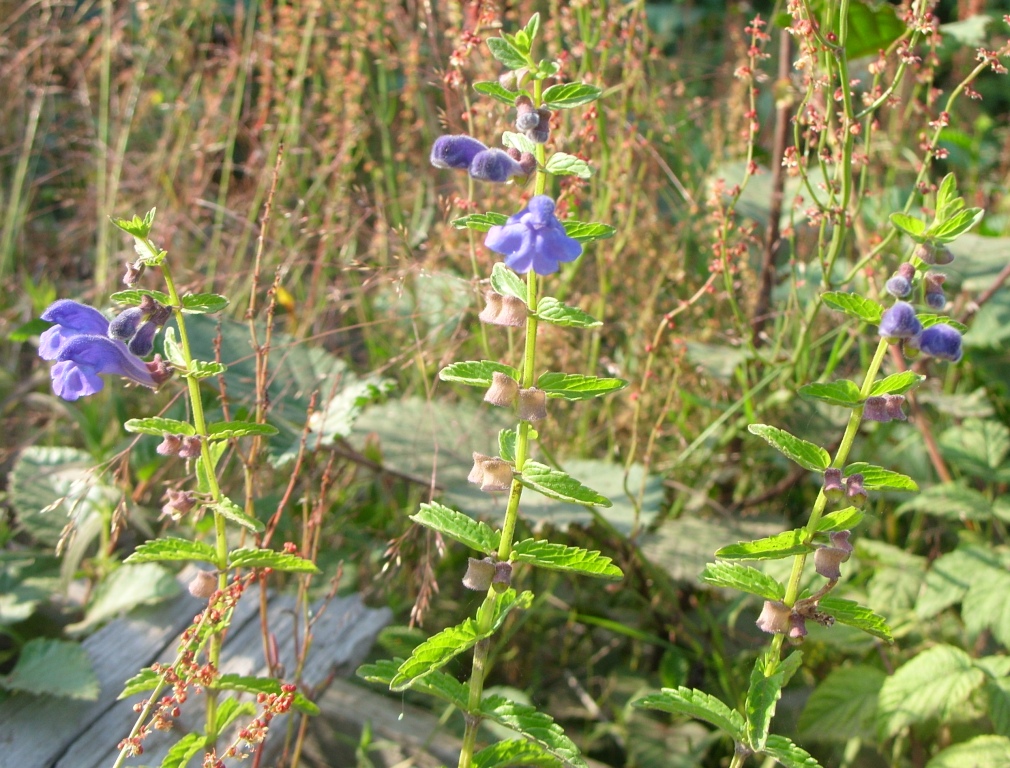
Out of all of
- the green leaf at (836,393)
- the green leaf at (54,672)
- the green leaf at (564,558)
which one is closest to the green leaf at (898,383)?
the green leaf at (836,393)

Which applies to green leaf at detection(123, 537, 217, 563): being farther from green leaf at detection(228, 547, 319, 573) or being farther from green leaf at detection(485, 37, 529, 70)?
green leaf at detection(485, 37, 529, 70)

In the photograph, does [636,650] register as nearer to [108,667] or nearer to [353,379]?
[353,379]

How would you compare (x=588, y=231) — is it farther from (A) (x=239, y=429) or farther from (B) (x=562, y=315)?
(A) (x=239, y=429)

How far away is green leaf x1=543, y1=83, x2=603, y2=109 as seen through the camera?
108cm

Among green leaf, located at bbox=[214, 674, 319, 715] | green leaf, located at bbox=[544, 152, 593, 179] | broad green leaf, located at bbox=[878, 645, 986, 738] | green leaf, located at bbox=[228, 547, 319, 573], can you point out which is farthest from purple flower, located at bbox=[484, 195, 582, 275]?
broad green leaf, located at bbox=[878, 645, 986, 738]

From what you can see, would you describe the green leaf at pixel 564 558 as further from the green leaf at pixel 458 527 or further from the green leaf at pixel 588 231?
the green leaf at pixel 588 231

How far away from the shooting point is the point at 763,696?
1.18 meters

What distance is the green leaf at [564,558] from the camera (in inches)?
43.8

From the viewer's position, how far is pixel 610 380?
1.09 metres

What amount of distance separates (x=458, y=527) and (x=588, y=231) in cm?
38

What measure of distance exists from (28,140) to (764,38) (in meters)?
2.08

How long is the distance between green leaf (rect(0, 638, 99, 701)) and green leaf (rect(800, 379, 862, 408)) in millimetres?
1251

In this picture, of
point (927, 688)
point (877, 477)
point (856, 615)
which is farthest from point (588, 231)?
point (927, 688)

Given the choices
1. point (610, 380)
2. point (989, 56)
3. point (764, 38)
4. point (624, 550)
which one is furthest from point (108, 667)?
point (989, 56)
